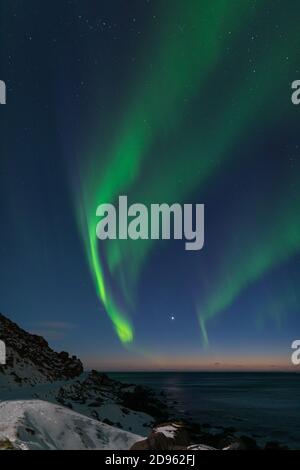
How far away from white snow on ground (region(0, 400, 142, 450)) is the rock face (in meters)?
15.2

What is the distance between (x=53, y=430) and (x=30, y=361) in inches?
1091

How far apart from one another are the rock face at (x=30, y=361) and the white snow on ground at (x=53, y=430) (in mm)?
15164

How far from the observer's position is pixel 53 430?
19.5 m

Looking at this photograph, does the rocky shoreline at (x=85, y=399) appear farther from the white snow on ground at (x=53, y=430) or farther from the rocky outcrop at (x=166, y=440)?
the white snow on ground at (x=53, y=430)

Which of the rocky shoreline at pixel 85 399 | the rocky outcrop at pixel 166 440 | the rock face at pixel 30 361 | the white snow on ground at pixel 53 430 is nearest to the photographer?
the rocky outcrop at pixel 166 440

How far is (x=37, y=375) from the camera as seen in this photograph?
42594 mm

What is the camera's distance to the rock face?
38625 mm

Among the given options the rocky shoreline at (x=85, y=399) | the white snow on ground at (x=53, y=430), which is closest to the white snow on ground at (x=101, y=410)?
the rocky shoreline at (x=85, y=399)

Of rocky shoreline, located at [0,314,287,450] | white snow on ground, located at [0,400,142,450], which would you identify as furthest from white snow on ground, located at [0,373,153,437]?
white snow on ground, located at [0,400,142,450]

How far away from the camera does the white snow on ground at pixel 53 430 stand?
57.4 feet

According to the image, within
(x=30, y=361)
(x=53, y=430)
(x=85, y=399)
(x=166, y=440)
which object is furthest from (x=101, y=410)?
(x=166, y=440)
